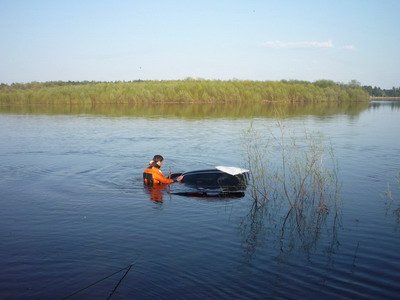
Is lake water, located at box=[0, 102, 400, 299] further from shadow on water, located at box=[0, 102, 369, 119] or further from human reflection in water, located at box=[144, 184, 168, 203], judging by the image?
shadow on water, located at box=[0, 102, 369, 119]

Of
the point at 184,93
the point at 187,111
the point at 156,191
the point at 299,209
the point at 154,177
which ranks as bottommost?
the point at 156,191

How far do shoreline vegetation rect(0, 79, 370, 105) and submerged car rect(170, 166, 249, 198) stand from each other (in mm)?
57780

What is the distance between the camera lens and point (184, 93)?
73625 mm

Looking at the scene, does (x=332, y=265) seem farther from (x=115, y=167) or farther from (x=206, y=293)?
(x=115, y=167)

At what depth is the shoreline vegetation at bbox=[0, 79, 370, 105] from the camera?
6912cm

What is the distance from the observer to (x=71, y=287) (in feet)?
23.4

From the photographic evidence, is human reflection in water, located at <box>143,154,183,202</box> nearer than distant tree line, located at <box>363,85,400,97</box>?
Yes

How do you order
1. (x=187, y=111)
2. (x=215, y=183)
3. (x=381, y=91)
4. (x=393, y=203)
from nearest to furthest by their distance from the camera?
1. (x=393, y=203)
2. (x=215, y=183)
3. (x=187, y=111)
4. (x=381, y=91)

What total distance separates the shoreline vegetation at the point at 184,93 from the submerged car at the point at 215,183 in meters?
57.8

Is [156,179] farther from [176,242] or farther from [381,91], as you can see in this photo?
[381,91]

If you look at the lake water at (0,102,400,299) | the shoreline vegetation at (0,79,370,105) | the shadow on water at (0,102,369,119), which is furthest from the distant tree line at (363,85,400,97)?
the lake water at (0,102,400,299)

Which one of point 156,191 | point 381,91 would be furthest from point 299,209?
point 381,91

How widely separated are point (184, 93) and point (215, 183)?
61.1 m

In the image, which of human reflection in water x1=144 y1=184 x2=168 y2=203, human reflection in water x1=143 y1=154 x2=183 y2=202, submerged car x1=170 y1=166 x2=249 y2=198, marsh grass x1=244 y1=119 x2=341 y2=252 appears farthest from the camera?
human reflection in water x1=143 y1=154 x2=183 y2=202
